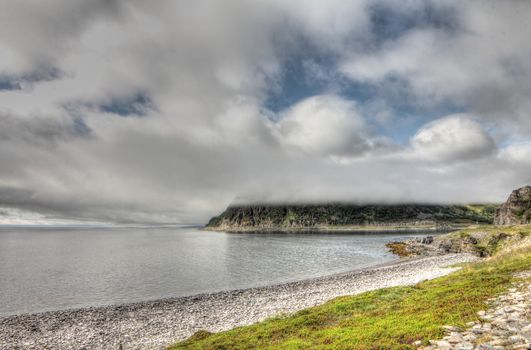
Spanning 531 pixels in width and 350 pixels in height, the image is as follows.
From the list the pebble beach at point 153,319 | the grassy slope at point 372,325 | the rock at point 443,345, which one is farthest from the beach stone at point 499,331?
the pebble beach at point 153,319

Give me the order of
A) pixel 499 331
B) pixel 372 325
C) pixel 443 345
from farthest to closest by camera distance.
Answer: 1. pixel 372 325
2. pixel 499 331
3. pixel 443 345

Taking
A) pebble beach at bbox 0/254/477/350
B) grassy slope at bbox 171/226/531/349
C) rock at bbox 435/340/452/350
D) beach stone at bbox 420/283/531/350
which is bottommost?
pebble beach at bbox 0/254/477/350

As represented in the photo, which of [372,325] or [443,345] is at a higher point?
[443,345]

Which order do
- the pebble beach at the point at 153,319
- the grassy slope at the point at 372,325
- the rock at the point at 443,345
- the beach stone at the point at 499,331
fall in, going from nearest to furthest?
A: the beach stone at the point at 499,331 < the rock at the point at 443,345 < the grassy slope at the point at 372,325 < the pebble beach at the point at 153,319

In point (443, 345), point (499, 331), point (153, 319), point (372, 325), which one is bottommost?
point (153, 319)

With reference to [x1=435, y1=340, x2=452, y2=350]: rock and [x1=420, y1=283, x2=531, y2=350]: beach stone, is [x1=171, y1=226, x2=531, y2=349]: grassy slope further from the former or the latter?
[x1=435, y1=340, x2=452, y2=350]: rock

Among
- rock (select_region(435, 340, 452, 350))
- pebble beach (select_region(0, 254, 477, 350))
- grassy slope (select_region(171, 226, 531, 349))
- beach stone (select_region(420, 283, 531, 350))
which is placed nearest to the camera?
beach stone (select_region(420, 283, 531, 350))

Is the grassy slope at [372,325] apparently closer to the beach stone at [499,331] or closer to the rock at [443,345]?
the beach stone at [499,331]

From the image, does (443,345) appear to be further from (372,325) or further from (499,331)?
(372,325)

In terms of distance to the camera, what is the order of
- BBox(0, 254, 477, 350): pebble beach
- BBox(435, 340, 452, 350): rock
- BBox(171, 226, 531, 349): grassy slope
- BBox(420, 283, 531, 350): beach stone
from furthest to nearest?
BBox(0, 254, 477, 350): pebble beach < BBox(171, 226, 531, 349): grassy slope < BBox(435, 340, 452, 350): rock < BBox(420, 283, 531, 350): beach stone

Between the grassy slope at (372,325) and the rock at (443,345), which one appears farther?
the grassy slope at (372,325)

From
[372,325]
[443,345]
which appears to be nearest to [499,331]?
[443,345]

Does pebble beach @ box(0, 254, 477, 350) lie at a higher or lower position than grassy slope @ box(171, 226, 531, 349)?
lower

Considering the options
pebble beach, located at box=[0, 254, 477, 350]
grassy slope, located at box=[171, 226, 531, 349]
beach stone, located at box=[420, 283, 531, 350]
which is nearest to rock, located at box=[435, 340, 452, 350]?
beach stone, located at box=[420, 283, 531, 350]
